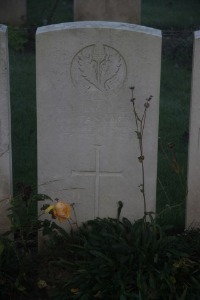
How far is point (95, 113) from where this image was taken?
14.2ft

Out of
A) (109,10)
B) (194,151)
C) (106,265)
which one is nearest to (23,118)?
(194,151)

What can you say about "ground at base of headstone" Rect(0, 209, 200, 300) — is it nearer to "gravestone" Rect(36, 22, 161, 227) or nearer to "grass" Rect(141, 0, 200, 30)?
"gravestone" Rect(36, 22, 161, 227)

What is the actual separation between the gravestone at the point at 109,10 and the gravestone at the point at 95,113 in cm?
625

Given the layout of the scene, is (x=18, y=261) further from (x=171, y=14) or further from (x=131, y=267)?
(x=171, y=14)

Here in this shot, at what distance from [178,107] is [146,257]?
3788 mm

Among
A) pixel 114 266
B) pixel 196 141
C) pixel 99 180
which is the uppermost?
pixel 196 141

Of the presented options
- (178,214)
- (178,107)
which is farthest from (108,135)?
(178,107)

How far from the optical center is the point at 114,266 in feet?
13.1

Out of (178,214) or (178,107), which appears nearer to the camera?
(178,214)

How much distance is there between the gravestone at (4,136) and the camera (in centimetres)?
423

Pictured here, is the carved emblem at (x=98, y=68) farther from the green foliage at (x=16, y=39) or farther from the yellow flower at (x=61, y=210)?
the green foliage at (x=16, y=39)

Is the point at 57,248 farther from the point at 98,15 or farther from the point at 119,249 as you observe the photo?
the point at 98,15

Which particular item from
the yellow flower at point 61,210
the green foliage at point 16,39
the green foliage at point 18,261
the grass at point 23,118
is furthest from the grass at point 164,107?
the green foliage at point 18,261

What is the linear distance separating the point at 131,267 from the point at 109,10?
7029 mm
